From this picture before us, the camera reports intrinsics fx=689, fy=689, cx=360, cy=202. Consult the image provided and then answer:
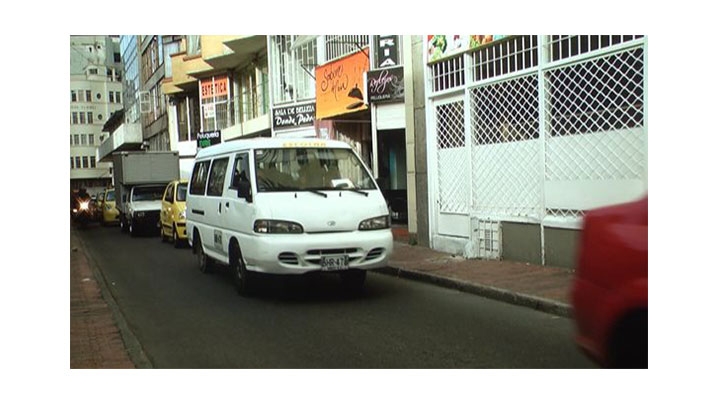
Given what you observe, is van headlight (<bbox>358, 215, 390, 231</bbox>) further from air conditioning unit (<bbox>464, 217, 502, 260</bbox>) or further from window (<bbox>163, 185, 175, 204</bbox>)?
window (<bbox>163, 185, 175, 204</bbox>)

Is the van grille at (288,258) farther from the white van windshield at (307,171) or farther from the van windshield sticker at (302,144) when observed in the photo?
the van windshield sticker at (302,144)

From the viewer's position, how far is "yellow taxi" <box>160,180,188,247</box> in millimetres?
15578

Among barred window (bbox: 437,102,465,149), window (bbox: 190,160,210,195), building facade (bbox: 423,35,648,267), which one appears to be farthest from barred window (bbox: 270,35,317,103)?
window (bbox: 190,160,210,195)

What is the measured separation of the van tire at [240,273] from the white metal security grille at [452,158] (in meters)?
4.35

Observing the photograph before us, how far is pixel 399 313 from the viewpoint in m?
7.62

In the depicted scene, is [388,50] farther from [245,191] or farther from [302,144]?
[245,191]

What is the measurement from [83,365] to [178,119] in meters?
31.9

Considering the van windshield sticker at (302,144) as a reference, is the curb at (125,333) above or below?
below

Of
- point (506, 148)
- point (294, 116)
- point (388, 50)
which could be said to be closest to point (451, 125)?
point (506, 148)

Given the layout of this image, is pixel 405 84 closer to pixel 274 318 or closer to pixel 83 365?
pixel 274 318

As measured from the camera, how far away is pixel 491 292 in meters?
8.34

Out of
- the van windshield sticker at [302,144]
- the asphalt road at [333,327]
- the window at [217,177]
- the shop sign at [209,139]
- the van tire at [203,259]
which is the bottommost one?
the asphalt road at [333,327]

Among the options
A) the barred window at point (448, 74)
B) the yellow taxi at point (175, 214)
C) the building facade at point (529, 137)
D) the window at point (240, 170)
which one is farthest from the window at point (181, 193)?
the window at point (240, 170)

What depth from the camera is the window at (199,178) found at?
34.6 feet
